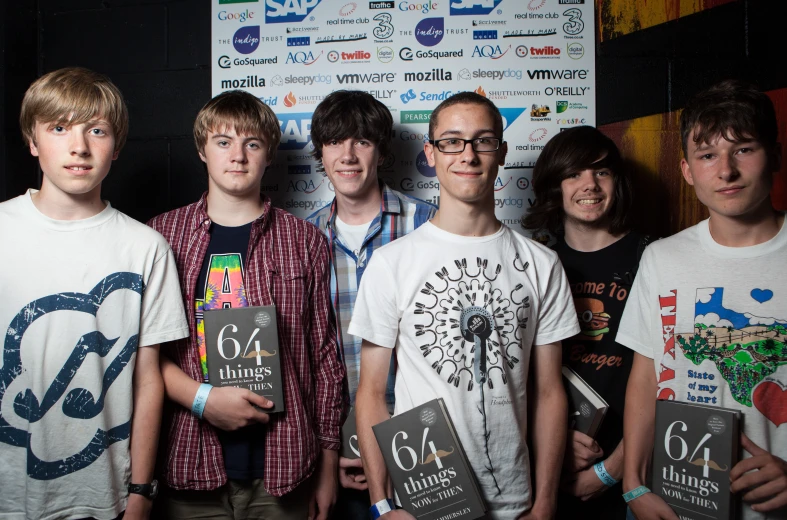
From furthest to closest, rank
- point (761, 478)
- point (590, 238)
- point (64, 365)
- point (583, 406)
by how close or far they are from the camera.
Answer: point (590, 238) < point (583, 406) < point (64, 365) < point (761, 478)

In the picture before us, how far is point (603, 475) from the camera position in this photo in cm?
172

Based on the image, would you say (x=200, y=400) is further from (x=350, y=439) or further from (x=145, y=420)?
(x=350, y=439)

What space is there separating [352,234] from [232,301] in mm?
511

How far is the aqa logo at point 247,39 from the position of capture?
237 centimetres

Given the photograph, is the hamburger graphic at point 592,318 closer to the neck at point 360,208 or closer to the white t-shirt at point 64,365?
the neck at point 360,208

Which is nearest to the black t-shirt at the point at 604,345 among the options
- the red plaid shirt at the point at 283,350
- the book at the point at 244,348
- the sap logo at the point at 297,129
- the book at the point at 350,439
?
the book at the point at 350,439

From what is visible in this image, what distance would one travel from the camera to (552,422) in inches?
61.5

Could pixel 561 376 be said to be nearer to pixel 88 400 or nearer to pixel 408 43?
pixel 88 400

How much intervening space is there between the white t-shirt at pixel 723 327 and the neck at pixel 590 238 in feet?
1.03

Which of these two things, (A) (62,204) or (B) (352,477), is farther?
(B) (352,477)

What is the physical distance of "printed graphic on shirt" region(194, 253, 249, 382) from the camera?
172 centimetres

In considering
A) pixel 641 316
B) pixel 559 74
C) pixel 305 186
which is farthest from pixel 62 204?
pixel 559 74

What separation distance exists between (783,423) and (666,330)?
13.4 inches

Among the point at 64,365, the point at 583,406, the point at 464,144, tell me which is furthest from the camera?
the point at 583,406
